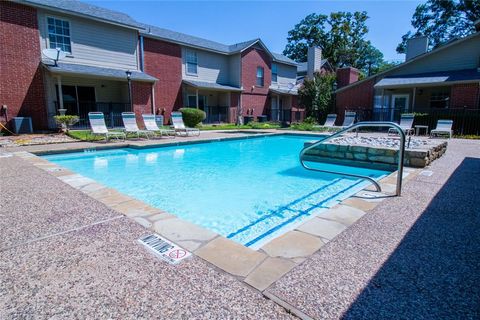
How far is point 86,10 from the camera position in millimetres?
14492

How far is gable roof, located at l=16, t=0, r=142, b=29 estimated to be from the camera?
12.8m

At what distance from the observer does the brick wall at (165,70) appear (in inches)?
683

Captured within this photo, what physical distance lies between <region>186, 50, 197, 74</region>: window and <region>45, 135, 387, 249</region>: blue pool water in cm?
1085

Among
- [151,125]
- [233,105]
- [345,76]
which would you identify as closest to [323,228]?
[151,125]

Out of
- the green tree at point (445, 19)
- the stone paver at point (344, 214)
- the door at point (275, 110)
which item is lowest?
the stone paver at point (344, 214)

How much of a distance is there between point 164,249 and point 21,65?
47.9 feet

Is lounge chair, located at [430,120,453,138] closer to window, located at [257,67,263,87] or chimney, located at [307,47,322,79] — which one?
window, located at [257,67,263,87]

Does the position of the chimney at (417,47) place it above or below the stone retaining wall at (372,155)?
above

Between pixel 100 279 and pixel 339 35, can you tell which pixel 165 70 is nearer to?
pixel 100 279

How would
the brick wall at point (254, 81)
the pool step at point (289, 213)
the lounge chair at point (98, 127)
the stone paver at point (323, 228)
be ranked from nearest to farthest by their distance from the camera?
the stone paver at point (323, 228) < the pool step at point (289, 213) < the lounge chair at point (98, 127) < the brick wall at point (254, 81)

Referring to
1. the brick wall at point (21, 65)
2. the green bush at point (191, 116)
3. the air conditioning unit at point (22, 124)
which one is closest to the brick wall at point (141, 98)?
the green bush at point (191, 116)

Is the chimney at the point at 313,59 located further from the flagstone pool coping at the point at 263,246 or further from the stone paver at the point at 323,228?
the stone paver at the point at 323,228

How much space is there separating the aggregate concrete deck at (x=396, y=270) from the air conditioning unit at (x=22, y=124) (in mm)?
14164

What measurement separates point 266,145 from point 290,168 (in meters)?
4.90
